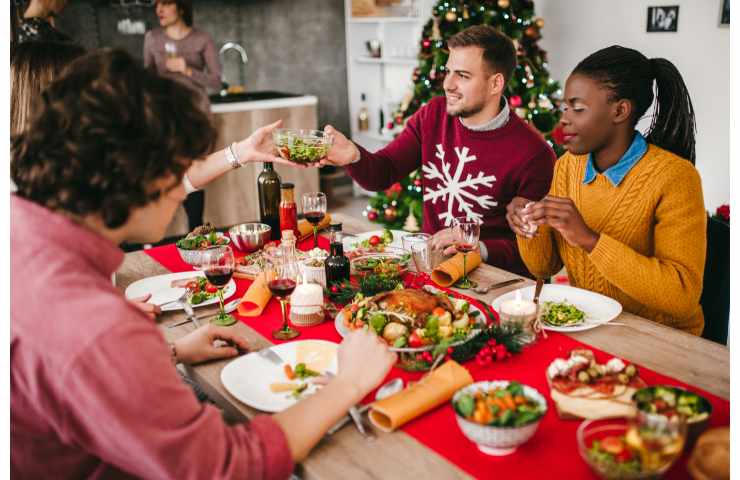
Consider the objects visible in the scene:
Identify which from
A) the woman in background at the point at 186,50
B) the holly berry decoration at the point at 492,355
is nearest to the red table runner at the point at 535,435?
the holly berry decoration at the point at 492,355

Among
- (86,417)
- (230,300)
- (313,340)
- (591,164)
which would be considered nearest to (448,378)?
(313,340)

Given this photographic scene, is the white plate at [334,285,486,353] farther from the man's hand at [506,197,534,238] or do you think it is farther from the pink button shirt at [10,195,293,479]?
the pink button shirt at [10,195,293,479]

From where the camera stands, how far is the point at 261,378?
1.36 m

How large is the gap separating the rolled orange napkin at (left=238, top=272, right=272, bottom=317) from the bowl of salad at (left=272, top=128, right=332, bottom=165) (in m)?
0.63

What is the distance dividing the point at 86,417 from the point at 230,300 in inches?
35.0

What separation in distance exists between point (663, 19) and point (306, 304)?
3430mm

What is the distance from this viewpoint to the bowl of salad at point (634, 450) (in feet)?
3.13

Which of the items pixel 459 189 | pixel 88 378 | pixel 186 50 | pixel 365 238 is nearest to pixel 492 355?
pixel 88 378

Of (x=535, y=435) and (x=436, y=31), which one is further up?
(x=436, y=31)

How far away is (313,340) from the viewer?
4.91 ft

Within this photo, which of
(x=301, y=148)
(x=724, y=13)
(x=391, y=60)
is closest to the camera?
(x=301, y=148)

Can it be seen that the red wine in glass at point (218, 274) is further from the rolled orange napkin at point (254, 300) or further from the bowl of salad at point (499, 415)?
the bowl of salad at point (499, 415)

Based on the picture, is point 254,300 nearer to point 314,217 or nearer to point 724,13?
point 314,217

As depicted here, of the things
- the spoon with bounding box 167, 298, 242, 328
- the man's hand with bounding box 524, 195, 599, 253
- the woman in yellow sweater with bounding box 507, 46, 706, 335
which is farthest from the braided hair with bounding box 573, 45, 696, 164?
the spoon with bounding box 167, 298, 242, 328
